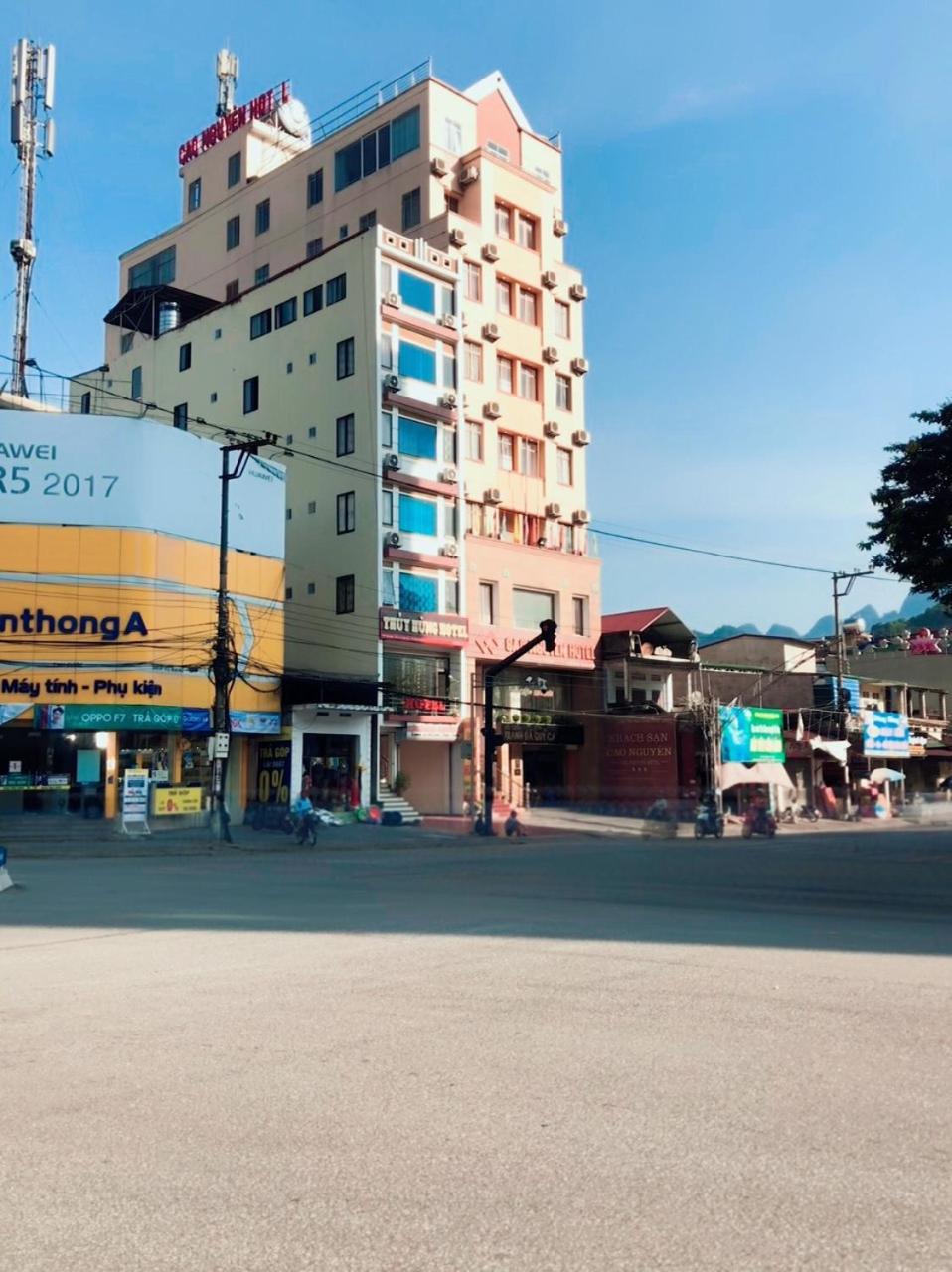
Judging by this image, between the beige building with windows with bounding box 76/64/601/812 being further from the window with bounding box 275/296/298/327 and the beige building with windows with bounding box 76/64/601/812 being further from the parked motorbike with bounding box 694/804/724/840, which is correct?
the parked motorbike with bounding box 694/804/724/840

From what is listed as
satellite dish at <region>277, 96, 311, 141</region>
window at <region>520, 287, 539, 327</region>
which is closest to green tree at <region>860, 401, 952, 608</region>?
window at <region>520, 287, 539, 327</region>

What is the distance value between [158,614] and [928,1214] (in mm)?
Answer: 36008

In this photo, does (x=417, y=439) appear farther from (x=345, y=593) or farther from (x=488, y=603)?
(x=488, y=603)

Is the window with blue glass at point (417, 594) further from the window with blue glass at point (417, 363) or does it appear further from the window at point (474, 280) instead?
the window at point (474, 280)

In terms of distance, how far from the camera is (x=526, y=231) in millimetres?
55062

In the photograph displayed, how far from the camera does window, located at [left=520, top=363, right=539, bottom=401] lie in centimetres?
5378

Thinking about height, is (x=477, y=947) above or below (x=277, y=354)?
below

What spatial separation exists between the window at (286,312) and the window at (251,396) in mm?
2747

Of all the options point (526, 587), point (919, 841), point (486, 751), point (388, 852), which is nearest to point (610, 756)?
point (526, 587)

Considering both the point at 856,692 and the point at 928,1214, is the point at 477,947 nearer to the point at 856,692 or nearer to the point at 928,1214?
the point at 928,1214

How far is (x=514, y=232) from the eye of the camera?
5434 centimetres

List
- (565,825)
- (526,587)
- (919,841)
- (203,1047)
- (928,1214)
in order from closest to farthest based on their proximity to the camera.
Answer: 1. (928,1214)
2. (203,1047)
3. (919,841)
4. (565,825)
5. (526,587)

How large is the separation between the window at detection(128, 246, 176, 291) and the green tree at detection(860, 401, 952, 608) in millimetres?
51082

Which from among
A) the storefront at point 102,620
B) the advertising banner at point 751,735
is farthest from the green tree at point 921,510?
the advertising banner at point 751,735
